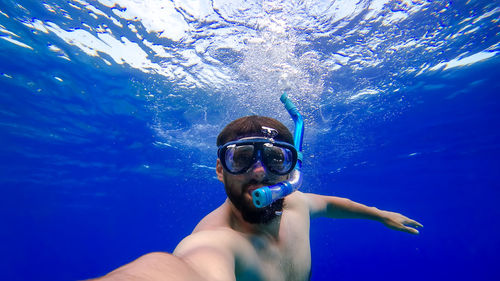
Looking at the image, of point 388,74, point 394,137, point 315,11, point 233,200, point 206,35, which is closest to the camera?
point 233,200

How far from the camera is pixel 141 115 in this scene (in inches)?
709

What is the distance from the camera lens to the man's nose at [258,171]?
3014 mm

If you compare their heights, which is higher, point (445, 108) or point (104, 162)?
point (445, 108)

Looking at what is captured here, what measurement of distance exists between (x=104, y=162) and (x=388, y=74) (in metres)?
26.9

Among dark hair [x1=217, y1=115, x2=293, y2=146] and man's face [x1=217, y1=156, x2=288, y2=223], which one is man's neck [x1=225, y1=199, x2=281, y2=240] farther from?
dark hair [x1=217, y1=115, x2=293, y2=146]

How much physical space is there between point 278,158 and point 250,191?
0.58 meters

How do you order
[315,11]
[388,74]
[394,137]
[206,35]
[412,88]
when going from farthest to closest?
[394,137] < [412,88] < [388,74] < [206,35] < [315,11]

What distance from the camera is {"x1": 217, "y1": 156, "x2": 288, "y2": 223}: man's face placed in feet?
9.59

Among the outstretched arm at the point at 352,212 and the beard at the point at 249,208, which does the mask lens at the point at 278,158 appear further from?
the outstretched arm at the point at 352,212

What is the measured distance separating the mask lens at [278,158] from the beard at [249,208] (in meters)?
0.25

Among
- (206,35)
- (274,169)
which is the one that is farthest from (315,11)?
(274,169)

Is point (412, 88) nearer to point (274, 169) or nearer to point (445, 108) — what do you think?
point (445, 108)

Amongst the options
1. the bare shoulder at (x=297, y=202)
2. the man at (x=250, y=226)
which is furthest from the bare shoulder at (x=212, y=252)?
the bare shoulder at (x=297, y=202)

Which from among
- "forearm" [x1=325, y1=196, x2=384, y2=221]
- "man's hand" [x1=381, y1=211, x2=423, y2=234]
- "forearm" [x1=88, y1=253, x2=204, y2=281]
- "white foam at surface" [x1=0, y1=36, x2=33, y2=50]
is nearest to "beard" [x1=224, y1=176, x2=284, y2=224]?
"forearm" [x1=88, y1=253, x2=204, y2=281]
